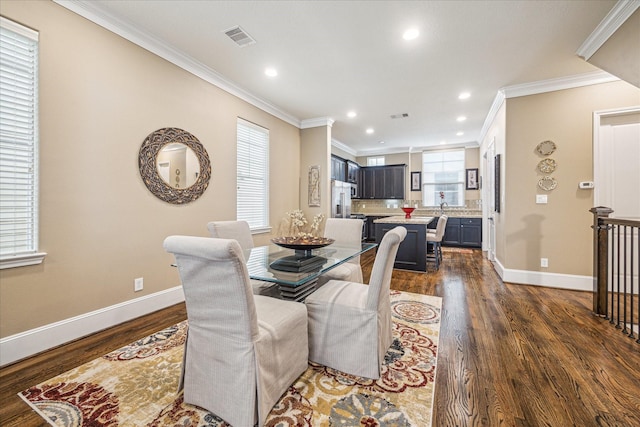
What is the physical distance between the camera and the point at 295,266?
186cm

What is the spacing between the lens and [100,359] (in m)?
1.89

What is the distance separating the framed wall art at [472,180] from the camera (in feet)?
23.7

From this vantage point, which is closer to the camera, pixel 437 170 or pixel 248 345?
pixel 248 345

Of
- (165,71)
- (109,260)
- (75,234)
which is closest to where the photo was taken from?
(75,234)

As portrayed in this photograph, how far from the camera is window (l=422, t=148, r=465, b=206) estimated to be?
7477 mm

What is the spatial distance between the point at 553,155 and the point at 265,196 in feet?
13.8

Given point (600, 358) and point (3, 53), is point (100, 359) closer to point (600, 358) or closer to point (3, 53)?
point (3, 53)

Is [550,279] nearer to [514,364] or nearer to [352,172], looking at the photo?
[514,364]

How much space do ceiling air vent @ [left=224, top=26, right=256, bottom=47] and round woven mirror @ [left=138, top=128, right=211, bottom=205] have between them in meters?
1.13

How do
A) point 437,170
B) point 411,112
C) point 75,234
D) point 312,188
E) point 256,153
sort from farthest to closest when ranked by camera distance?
1. point 437,170
2. point 312,188
3. point 411,112
4. point 256,153
5. point 75,234

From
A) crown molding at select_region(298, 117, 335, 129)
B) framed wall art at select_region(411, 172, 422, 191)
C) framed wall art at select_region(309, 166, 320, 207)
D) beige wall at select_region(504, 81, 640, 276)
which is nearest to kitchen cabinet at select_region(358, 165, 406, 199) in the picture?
framed wall art at select_region(411, 172, 422, 191)

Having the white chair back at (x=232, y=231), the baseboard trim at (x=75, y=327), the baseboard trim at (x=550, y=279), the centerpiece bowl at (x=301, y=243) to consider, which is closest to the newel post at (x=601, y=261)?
the baseboard trim at (x=550, y=279)

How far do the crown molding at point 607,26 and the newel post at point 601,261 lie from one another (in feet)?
5.36

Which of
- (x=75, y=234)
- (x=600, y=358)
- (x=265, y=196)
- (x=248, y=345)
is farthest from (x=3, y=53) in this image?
(x=600, y=358)
